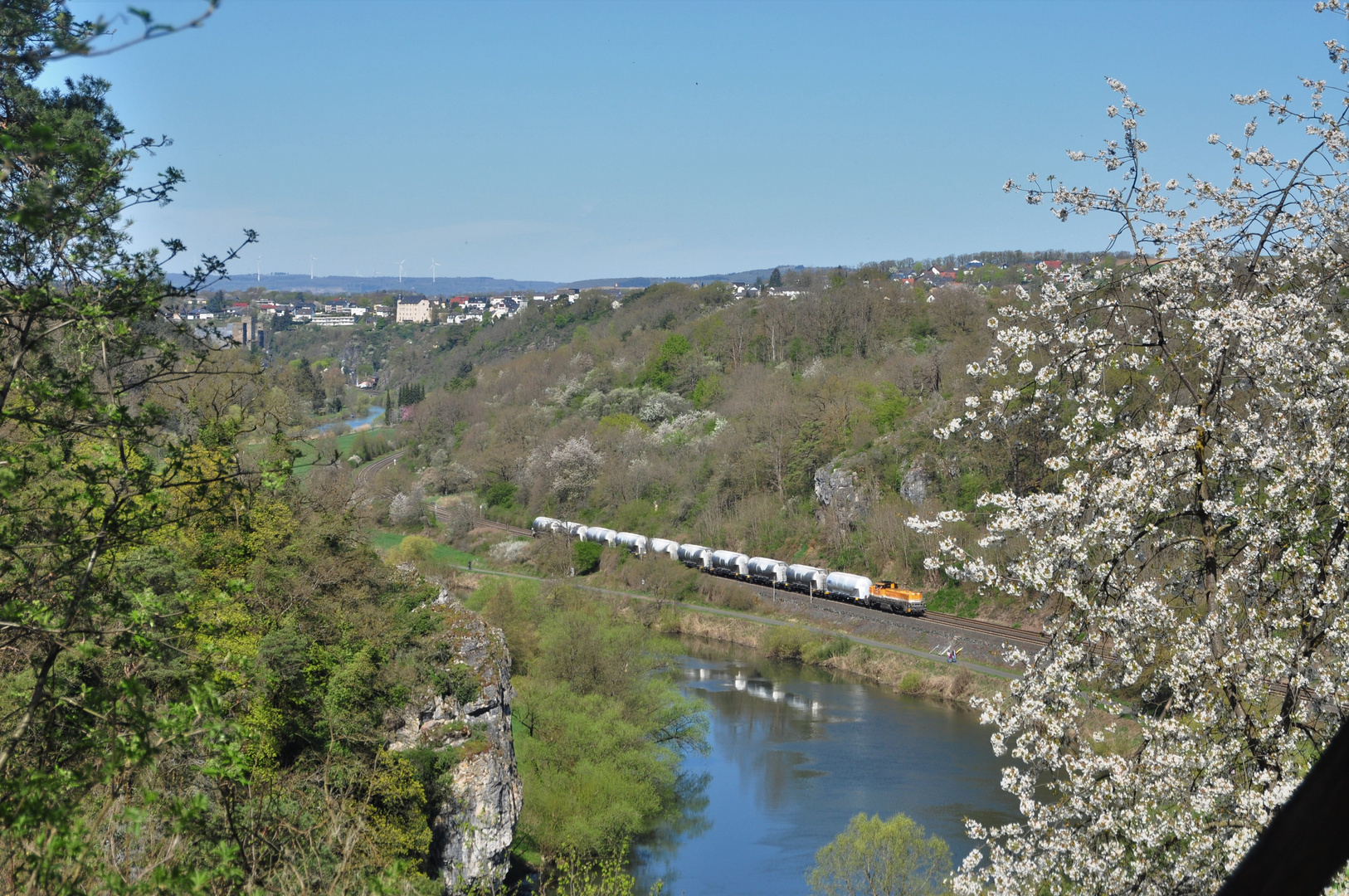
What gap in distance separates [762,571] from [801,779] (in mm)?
20088

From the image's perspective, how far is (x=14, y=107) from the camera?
566 cm

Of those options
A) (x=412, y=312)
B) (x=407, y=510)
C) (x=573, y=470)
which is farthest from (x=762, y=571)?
(x=412, y=312)

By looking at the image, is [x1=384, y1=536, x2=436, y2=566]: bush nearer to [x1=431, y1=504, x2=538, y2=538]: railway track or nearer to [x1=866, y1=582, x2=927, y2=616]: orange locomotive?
[x1=431, y1=504, x2=538, y2=538]: railway track

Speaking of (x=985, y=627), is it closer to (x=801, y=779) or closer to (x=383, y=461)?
(x=801, y=779)

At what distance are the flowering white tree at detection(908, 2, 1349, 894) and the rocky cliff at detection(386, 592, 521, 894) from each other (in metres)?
13.3

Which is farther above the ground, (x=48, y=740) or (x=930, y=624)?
(x=48, y=740)

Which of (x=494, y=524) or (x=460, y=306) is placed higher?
(x=460, y=306)

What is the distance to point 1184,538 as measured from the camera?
20.2ft

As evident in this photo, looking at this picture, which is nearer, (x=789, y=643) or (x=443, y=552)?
(x=789, y=643)

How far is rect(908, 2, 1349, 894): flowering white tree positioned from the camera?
18.3 feet

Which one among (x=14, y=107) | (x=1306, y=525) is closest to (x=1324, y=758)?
(x=1306, y=525)

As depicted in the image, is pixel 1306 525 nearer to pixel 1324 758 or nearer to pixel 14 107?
pixel 1324 758

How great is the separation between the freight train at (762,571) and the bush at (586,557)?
111cm

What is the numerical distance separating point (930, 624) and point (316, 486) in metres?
23.0
